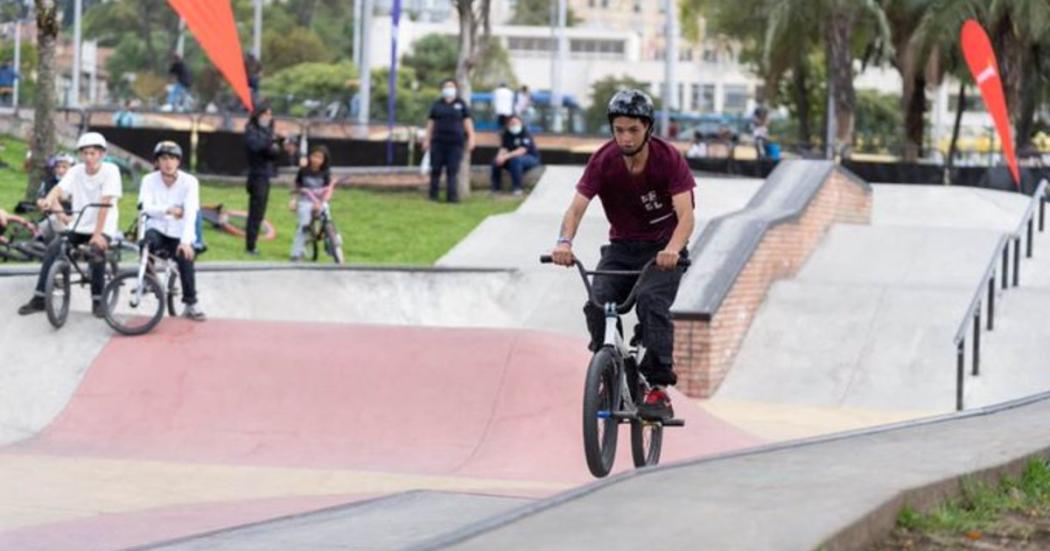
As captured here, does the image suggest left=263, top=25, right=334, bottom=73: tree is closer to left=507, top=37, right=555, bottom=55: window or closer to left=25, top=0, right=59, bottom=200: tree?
left=507, top=37, right=555, bottom=55: window

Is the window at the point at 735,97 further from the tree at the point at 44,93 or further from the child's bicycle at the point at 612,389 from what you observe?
the child's bicycle at the point at 612,389

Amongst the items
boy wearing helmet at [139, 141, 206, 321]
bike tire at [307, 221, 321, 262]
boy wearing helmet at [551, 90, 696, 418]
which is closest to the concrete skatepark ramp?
boy wearing helmet at [139, 141, 206, 321]

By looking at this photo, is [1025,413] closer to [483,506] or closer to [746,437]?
[746,437]

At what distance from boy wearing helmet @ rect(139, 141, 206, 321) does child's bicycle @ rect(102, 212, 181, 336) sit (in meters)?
0.09

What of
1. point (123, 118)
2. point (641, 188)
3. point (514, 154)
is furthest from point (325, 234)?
point (123, 118)

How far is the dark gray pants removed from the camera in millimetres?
9391

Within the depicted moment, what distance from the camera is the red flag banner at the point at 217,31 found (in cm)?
1884

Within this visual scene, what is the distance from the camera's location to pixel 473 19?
30266mm

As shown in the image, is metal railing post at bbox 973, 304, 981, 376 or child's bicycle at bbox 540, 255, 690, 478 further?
metal railing post at bbox 973, 304, 981, 376

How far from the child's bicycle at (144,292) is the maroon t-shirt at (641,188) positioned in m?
5.84

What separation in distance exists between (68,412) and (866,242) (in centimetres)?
1153

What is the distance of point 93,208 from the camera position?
14.6m

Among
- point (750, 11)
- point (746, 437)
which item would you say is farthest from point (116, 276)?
point (750, 11)

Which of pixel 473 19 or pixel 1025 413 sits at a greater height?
pixel 473 19
